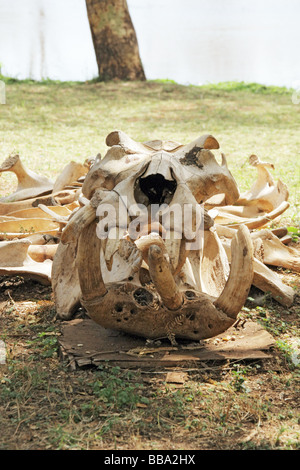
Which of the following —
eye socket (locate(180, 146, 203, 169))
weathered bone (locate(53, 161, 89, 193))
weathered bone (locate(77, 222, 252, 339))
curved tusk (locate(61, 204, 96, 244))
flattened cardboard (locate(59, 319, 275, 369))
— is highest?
eye socket (locate(180, 146, 203, 169))

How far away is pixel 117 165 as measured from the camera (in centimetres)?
451

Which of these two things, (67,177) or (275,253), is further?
(67,177)

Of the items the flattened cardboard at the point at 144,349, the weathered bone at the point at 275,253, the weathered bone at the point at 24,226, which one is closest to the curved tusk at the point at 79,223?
the flattened cardboard at the point at 144,349

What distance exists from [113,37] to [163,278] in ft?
47.7

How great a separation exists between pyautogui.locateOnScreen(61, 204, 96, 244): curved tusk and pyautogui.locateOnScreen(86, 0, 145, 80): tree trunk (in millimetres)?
14029

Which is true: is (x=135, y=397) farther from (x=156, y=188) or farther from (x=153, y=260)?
(x=156, y=188)

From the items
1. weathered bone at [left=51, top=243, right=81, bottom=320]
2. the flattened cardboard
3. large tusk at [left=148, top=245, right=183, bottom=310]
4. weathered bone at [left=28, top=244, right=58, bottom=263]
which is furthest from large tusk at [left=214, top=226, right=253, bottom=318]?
weathered bone at [left=28, top=244, right=58, bottom=263]

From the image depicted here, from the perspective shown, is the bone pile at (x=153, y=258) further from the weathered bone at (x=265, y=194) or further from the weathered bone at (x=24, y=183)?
the weathered bone at (x=24, y=183)

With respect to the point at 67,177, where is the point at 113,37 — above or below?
above

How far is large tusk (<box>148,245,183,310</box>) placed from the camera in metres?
3.27

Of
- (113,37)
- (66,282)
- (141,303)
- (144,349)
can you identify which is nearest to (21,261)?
(66,282)

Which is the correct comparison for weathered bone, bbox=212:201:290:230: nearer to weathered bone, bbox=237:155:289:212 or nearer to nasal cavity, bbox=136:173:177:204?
weathered bone, bbox=237:155:289:212

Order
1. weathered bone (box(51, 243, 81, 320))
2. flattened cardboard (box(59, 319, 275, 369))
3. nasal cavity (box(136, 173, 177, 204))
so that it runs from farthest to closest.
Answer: weathered bone (box(51, 243, 81, 320)) < nasal cavity (box(136, 173, 177, 204)) < flattened cardboard (box(59, 319, 275, 369))

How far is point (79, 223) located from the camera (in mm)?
3680
